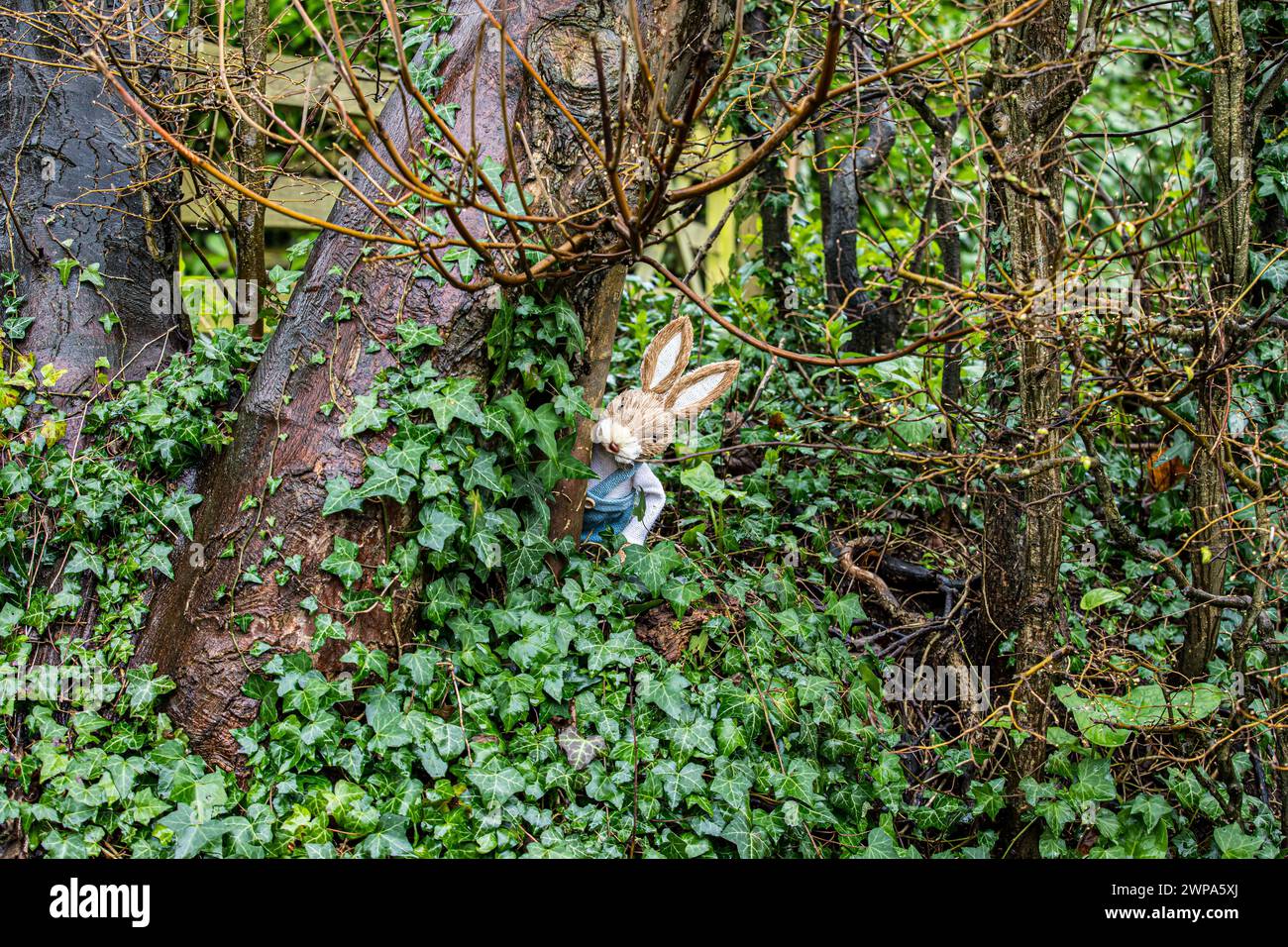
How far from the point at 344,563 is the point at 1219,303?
283cm

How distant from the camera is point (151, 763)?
2588 millimetres

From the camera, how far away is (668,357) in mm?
3145

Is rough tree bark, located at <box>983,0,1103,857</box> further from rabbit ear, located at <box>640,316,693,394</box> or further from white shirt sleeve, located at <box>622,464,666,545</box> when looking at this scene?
white shirt sleeve, located at <box>622,464,666,545</box>

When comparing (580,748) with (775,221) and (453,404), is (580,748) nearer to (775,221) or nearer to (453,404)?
(453,404)

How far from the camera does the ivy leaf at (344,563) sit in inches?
107

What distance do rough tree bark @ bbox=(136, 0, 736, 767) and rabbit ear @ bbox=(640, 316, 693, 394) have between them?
55 centimetres

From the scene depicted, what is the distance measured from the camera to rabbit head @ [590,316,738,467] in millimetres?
3129

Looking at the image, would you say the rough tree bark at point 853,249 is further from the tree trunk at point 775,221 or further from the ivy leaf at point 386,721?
the ivy leaf at point 386,721

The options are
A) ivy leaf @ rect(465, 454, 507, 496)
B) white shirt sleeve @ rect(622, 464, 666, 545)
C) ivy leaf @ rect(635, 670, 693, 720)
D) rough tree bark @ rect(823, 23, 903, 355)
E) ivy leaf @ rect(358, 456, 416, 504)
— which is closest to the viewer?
ivy leaf @ rect(358, 456, 416, 504)

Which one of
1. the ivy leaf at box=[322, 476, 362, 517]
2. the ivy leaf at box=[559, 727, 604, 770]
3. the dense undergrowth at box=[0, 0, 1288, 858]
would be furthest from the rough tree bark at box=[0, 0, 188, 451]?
the ivy leaf at box=[559, 727, 604, 770]

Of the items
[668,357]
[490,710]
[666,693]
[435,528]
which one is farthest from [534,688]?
[668,357]

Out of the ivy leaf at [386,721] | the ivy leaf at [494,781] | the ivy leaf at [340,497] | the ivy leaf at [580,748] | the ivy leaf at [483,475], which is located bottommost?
Answer: the ivy leaf at [494,781]

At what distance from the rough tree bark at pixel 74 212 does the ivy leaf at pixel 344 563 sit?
1.09 metres

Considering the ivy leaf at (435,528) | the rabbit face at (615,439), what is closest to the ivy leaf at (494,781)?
the ivy leaf at (435,528)
